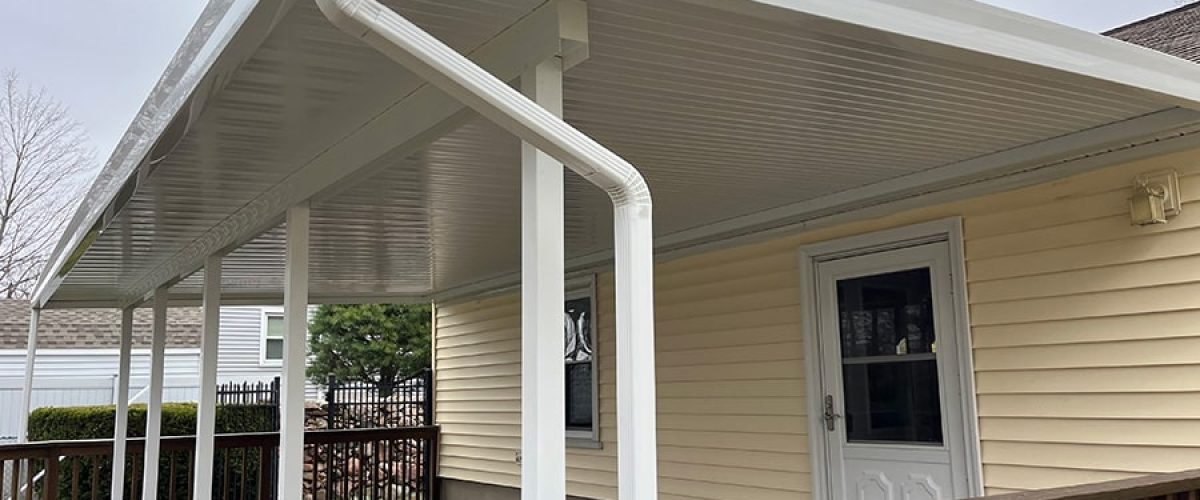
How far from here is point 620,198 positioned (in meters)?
2.28

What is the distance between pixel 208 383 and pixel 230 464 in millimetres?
3659

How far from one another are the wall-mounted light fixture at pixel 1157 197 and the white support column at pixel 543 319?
2677mm

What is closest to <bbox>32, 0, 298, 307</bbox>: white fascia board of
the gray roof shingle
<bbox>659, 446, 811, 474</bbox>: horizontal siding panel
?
<bbox>659, 446, 811, 474</bbox>: horizontal siding panel

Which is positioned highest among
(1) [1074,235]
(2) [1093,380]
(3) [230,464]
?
(1) [1074,235]

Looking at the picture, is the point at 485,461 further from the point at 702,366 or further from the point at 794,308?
the point at 794,308

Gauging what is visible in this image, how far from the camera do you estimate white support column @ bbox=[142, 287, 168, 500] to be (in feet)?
22.0

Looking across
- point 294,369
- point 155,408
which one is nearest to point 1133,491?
point 294,369

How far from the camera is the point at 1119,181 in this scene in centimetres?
411

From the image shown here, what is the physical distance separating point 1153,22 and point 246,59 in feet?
18.7

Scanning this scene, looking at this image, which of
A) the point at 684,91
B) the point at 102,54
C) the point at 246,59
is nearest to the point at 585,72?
the point at 684,91

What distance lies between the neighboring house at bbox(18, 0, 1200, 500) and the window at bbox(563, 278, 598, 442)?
8.9 inches

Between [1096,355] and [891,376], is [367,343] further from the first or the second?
[1096,355]

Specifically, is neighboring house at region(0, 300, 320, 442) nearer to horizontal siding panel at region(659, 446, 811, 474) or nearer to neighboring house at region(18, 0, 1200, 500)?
neighboring house at region(18, 0, 1200, 500)

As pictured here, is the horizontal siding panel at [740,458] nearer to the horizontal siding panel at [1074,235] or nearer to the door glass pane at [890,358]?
the door glass pane at [890,358]
